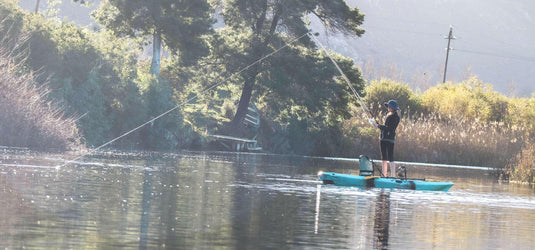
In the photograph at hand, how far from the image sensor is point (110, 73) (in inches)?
1704

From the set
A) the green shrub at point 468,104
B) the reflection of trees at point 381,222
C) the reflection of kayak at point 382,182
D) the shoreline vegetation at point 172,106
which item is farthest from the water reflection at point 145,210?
the green shrub at point 468,104

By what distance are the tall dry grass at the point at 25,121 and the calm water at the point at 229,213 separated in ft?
20.7

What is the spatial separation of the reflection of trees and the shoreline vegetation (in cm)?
1354

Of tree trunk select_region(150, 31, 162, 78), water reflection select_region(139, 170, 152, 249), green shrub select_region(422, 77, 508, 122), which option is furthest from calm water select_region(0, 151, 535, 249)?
green shrub select_region(422, 77, 508, 122)

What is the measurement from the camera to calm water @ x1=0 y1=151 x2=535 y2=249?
10.9 m

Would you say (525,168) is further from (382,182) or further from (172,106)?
(172,106)

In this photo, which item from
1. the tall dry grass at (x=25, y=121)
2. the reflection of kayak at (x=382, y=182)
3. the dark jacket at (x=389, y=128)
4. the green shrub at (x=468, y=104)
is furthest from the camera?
the green shrub at (x=468, y=104)

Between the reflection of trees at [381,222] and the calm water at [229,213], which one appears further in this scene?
the reflection of trees at [381,222]

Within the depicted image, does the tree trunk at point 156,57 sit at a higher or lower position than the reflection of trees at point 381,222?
higher

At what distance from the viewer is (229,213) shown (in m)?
14.1

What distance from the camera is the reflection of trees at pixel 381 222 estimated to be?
11812 mm

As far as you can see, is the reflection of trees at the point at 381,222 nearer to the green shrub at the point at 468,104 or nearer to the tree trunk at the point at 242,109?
the tree trunk at the point at 242,109

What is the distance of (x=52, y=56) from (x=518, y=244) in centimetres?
3219

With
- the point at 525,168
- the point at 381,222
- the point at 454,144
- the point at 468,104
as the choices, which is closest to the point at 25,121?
the point at 525,168
